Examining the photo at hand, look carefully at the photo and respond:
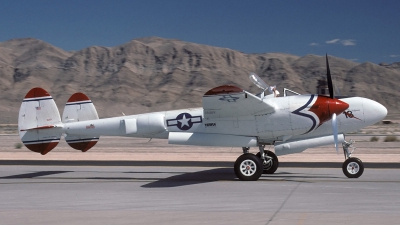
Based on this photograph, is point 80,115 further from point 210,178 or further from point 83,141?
point 210,178

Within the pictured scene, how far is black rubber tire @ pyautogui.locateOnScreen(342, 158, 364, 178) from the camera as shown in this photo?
15141 millimetres

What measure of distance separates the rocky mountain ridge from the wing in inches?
2998

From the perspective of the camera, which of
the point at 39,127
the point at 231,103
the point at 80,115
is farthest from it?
the point at 80,115

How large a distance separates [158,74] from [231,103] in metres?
92.7

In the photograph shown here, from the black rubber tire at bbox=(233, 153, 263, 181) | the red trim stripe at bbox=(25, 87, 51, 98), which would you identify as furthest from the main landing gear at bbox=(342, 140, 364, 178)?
the red trim stripe at bbox=(25, 87, 51, 98)

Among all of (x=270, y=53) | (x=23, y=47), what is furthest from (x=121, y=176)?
(x=23, y=47)

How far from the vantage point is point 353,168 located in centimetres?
1520

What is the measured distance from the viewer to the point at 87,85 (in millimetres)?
104375

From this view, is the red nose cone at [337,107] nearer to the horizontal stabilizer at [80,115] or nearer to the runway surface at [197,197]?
the runway surface at [197,197]

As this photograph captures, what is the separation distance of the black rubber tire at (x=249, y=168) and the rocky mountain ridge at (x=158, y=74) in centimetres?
7652

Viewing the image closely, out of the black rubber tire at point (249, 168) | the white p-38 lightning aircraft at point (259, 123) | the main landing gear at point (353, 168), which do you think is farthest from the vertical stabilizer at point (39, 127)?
the main landing gear at point (353, 168)

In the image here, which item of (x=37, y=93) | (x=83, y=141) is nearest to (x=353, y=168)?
(x=83, y=141)

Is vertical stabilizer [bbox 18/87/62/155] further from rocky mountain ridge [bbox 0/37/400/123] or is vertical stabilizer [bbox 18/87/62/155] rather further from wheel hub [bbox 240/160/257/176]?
rocky mountain ridge [bbox 0/37/400/123]

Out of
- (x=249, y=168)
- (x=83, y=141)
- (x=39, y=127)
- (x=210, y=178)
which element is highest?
(x=39, y=127)
